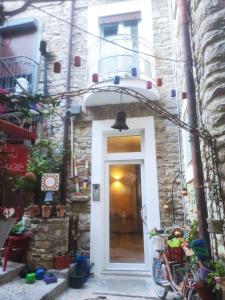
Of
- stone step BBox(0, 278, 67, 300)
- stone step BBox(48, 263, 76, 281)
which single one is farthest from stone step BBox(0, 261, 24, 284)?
stone step BBox(48, 263, 76, 281)

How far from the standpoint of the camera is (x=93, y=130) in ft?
20.0

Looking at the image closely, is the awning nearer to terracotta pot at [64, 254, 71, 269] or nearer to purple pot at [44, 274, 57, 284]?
purple pot at [44, 274, 57, 284]

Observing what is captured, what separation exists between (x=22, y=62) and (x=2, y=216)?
5.94 m

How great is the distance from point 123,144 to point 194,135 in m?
2.81

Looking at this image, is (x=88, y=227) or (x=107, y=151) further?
(x=107, y=151)

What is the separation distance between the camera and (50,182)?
5.42 metres

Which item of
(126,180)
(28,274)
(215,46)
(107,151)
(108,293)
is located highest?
(215,46)

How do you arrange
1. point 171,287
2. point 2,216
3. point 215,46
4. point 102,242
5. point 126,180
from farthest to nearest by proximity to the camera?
1. point 126,180
2. point 102,242
3. point 171,287
4. point 215,46
5. point 2,216

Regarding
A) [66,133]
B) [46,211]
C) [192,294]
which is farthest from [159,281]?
[66,133]

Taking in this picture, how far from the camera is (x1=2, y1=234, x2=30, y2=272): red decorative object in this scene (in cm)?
474

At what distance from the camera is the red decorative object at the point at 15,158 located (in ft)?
7.74

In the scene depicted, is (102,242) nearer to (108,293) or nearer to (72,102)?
(108,293)

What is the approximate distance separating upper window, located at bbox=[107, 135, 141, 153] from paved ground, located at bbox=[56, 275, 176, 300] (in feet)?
8.97

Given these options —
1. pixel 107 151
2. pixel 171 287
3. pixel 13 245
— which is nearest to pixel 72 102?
pixel 107 151
